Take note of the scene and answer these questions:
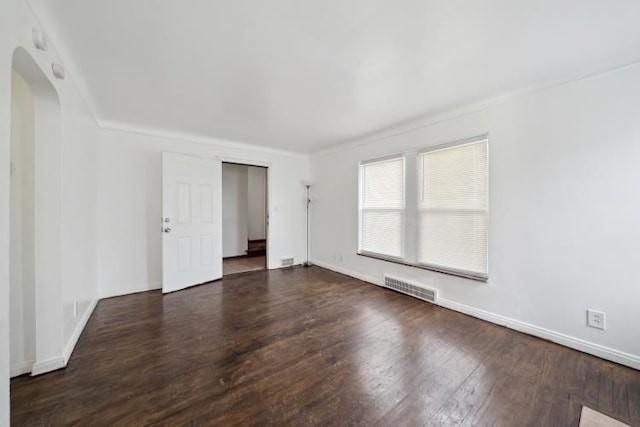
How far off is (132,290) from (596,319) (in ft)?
17.0

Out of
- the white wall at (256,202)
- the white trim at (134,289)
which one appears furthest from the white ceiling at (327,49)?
the white wall at (256,202)

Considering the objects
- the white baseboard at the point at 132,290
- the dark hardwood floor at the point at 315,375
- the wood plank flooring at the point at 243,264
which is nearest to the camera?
the dark hardwood floor at the point at 315,375

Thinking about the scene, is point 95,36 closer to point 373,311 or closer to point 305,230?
point 373,311

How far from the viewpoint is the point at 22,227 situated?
174 centimetres

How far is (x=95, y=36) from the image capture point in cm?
168

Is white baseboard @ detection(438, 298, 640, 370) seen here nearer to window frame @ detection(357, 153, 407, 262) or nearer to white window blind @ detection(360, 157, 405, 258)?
window frame @ detection(357, 153, 407, 262)

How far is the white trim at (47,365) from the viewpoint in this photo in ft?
5.73

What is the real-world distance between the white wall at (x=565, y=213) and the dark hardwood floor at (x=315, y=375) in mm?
258

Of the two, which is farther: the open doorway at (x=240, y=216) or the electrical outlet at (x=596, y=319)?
the open doorway at (x=240, y=216)

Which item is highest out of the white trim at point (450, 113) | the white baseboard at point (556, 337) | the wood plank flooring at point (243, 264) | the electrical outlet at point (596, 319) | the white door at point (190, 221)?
the white trim at point (450, 113)

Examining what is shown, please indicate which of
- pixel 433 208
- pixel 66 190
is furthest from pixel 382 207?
pixel 66 190

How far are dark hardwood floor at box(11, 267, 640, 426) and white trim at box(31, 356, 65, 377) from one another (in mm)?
54

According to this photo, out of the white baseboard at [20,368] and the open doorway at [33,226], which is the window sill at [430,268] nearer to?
the open doorway at [33,226]

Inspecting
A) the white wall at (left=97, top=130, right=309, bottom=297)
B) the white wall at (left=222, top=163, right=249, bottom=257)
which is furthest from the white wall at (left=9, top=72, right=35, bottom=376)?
the white wall at (left=222, top=163, right=249, bottom=257)
